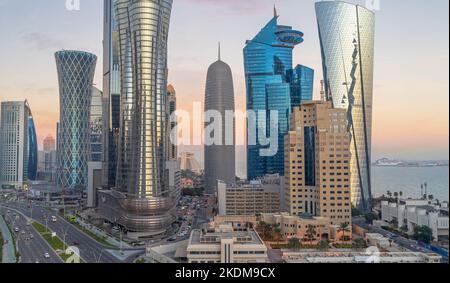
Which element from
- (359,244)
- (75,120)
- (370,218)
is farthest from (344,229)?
(75,120)

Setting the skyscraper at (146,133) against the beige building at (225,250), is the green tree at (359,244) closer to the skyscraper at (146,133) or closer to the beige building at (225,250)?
the beige building at (225,250)

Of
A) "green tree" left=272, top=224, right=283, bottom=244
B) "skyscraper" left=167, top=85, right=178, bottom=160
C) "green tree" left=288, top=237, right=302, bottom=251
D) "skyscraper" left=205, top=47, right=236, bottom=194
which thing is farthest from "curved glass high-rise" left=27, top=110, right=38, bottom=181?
"green tree" left=288, top=237, right=302, bottom=251

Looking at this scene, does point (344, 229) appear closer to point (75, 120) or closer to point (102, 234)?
point (102, 234)

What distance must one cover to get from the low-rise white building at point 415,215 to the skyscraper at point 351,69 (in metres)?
2.35

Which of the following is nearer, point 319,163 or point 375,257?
point 375,257

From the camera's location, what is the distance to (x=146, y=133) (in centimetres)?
876

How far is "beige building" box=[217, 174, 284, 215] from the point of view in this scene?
10578 millimetres

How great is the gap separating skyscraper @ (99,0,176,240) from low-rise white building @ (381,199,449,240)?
201 inches

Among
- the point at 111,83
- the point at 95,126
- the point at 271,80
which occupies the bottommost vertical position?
the point at 95,126

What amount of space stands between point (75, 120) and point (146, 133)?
9.24 metres

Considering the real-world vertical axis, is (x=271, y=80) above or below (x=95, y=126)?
above

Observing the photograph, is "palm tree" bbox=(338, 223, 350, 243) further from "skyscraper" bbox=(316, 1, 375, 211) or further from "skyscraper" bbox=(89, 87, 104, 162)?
"skyscraper" bbox=(89, 87, 104, 162)
